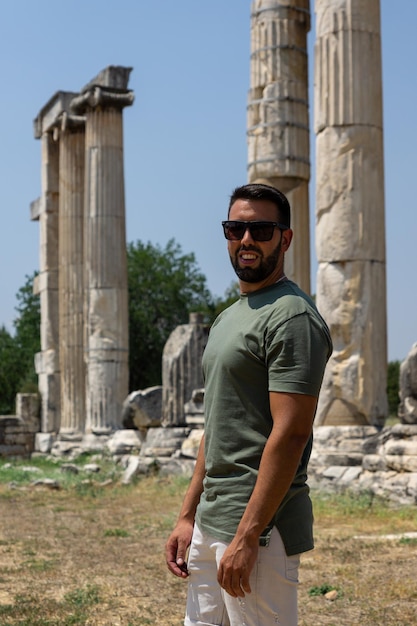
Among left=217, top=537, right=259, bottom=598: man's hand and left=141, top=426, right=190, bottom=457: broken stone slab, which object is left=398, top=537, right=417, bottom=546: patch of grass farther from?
left=141, top=426, right=190, bottom=457: broken stone slab

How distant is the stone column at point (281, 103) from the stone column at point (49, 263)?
11.4m

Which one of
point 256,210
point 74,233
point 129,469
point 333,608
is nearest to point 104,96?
point 74,233

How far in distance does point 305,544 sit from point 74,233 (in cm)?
2539

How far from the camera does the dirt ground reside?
7.52m

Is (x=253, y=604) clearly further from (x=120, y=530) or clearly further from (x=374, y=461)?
(x=374, y=461)

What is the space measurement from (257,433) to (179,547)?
28.5 inches

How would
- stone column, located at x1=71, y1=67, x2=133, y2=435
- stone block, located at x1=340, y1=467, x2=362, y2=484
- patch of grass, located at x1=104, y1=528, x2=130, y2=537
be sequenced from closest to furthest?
patch of grass, located at x1=104, y1=528, x2=130, y2=537, stone block, located at x1=340, y1=467, x2=362, y2=484, stone column, located at x1=71, y1=67, x2=133, y2=435

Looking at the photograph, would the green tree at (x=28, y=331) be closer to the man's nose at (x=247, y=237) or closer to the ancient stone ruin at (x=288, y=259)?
the ancient stone ruin at (x=288, y=259)

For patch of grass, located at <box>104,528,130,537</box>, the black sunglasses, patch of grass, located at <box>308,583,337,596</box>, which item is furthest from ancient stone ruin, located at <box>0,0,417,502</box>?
the black sunglasses

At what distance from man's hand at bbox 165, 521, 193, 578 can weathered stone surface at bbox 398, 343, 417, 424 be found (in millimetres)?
9401

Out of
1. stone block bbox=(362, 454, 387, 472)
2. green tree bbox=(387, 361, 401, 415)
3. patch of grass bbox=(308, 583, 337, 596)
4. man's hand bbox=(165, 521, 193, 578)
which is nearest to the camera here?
man's hand bbox=(165, 521, 193, 578)

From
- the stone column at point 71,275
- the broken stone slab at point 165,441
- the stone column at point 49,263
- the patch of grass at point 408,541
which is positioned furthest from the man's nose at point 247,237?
the stone column at point 49,263

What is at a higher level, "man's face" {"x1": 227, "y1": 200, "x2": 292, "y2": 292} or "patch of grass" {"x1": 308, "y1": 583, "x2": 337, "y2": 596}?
"man's face" {"x1": 227, "y1": 200, "x2": 292, "y2": 292}

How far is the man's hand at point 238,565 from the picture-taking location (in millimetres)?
3611
